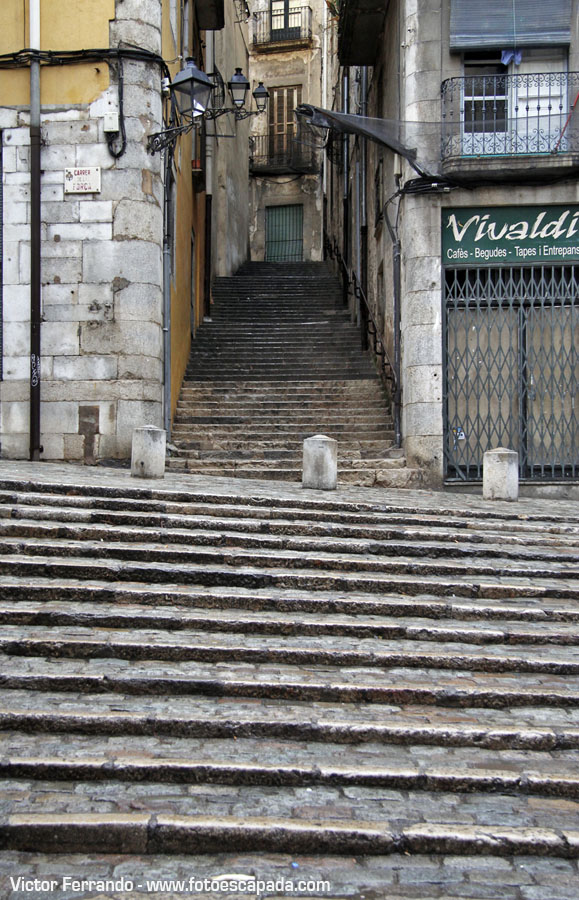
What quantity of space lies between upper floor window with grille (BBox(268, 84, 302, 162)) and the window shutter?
18.8 metres

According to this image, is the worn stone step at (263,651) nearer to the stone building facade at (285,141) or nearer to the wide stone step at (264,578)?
the wide stone step at (264,578)

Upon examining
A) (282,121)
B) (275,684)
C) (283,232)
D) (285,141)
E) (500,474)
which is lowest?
(275,684)

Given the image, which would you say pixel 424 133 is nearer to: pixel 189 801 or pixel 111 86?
pixel 111 86

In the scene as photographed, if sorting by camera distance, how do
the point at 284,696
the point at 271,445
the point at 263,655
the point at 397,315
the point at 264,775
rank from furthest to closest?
the point at 397,315
the point at 271,445
the point at 263,655
the point at 284,696
the point at 264,775

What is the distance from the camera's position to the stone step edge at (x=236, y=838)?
383 centimetres

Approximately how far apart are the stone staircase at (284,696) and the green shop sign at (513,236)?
5.36 metres

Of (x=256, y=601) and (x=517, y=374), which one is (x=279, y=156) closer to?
(x=517, y=374)

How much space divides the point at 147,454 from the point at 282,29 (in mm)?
25555

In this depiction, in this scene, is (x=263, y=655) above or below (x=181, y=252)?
below

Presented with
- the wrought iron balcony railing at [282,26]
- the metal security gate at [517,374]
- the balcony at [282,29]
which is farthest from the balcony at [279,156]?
the metal security gate at [517,374]

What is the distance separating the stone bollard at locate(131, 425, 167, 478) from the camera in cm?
1025

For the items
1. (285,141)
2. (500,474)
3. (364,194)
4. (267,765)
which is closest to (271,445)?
(500,474)

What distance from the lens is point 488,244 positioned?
41.5 feet

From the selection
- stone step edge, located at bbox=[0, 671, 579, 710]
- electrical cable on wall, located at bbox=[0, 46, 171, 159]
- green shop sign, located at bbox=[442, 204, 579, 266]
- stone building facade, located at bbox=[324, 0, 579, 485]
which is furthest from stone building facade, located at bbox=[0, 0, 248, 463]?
stone step edge, located at bbox=[0, 671, 579, 710]
